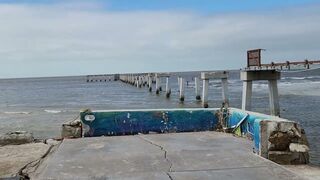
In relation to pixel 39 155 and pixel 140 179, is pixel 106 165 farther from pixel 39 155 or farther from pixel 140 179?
pixel 39 155

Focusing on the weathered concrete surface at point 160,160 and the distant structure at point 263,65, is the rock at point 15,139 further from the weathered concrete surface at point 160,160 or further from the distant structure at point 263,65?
the distant structure at point 263,65

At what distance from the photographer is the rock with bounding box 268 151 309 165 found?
7621 millimetres

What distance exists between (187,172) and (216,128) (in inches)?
184

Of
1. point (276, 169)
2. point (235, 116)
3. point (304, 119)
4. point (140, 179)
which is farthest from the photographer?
point (304, 119)

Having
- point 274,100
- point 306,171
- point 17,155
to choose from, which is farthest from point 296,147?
point 274,100

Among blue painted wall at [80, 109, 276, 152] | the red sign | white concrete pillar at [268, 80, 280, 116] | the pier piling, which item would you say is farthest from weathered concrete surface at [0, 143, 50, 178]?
the red sign

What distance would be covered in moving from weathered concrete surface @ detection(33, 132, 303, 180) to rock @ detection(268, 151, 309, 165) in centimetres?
23

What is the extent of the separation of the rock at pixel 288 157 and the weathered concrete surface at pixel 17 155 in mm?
3957

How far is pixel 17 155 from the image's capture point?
8.84m

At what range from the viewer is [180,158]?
7.84m

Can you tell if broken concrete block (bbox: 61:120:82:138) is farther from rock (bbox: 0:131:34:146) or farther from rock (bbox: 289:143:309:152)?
rock (bbox: 289:143:309:152)

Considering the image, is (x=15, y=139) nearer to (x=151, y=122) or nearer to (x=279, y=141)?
(x=151, y=122)

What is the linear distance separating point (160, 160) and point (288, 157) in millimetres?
2007

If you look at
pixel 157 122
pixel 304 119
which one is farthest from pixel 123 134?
pixel 304 119
